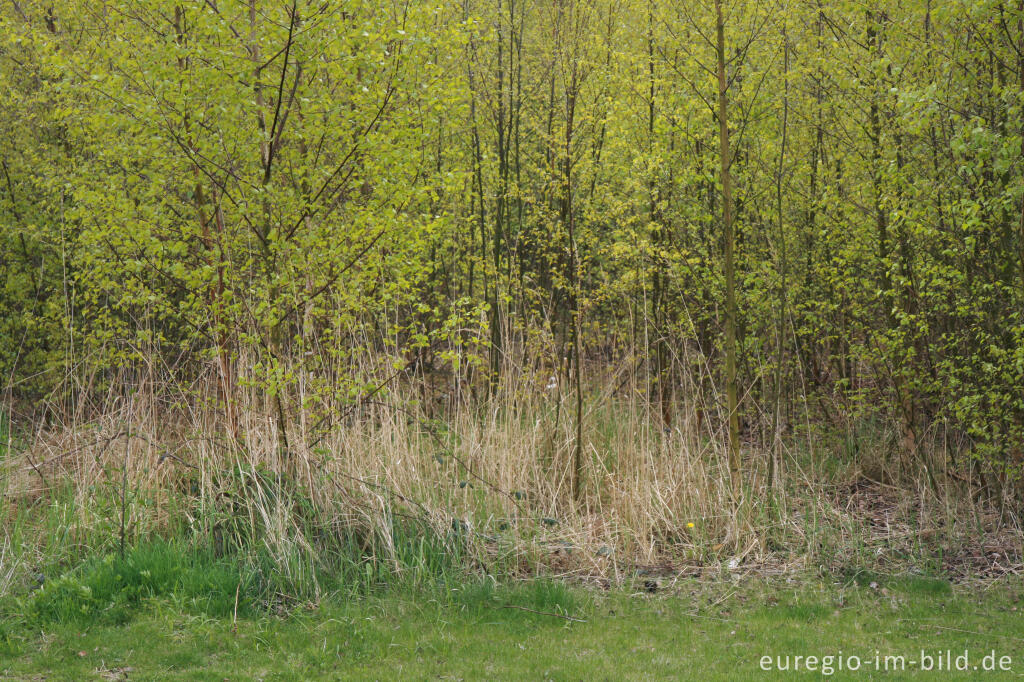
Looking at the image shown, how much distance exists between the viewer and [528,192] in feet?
32.4

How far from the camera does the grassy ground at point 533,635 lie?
4.14 meters

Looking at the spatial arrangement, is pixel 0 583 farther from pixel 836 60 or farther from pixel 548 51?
pixel 548 51

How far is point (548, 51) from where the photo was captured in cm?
989

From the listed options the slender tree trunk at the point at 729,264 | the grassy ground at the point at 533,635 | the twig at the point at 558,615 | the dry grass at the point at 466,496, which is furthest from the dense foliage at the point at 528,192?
the twig at the point at 558,615

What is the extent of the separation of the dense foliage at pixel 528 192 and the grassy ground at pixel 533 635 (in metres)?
1.36

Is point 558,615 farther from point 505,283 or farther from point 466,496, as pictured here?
point 505,283

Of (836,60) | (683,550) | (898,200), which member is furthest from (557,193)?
(683,550)

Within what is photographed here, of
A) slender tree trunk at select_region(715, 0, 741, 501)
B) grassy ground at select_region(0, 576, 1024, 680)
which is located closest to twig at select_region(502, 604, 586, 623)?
grassy ground at select_region(0, 576, 1024, 680)

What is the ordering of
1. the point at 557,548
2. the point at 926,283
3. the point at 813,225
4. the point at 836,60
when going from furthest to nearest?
the point at 813,225
the point at 836,60
the point at 926,283
the point at 557,548

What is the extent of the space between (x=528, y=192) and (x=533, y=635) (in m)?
6.15

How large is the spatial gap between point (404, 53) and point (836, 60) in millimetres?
3512

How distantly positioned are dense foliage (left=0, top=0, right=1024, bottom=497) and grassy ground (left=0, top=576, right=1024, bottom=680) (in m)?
1.36

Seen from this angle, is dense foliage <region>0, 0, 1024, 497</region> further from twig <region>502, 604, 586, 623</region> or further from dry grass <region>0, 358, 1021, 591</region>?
twig <region>502, 604, 586, 623</region>

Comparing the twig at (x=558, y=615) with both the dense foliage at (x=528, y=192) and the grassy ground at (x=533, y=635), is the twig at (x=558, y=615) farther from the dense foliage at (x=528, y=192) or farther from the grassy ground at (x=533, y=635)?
the dense foliage at (x=528, y=192)
